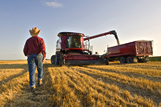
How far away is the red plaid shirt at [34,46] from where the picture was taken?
11.3 feet

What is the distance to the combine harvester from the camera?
35.6 ft

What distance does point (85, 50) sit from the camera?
12.5 meters

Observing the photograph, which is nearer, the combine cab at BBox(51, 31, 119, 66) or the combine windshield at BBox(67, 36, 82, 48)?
the combine cab at BBox(51, 31, 119, 66)

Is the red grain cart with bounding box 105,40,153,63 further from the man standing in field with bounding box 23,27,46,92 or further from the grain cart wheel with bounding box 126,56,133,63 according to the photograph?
the man standing in field with bounding box 23,27,46,92

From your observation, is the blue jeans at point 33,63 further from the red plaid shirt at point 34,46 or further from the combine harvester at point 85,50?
the combine harvester at point 85,50

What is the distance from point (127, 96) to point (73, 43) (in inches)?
383

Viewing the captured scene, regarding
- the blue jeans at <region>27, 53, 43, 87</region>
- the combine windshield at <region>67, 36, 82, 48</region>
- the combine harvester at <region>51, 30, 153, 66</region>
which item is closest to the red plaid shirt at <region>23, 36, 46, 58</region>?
the blue jeans at <region>27, 53, 43, 87</region>

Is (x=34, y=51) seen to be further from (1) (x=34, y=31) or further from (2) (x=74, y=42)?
(2) (x=74, y=42)

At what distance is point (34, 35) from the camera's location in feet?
11.9

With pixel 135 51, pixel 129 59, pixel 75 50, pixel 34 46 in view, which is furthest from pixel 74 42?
pixel 34 46

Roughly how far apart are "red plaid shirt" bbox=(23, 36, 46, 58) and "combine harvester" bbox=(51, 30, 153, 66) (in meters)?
6.66

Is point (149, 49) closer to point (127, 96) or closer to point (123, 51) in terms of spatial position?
point (123, 51)

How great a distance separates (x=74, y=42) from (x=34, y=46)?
873 cm

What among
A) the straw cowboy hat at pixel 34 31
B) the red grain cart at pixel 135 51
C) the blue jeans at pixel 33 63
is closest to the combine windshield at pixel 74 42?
the red grain cart at pixel 135 51
